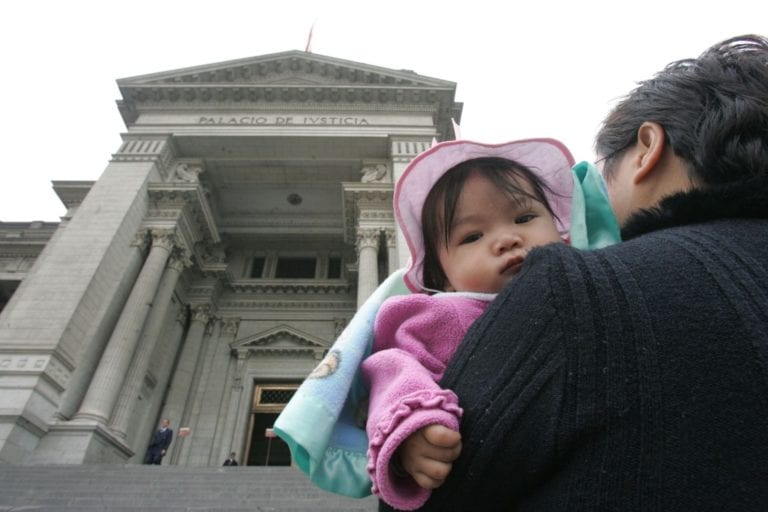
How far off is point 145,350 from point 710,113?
51.2 ft

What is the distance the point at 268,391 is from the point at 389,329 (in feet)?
58.2

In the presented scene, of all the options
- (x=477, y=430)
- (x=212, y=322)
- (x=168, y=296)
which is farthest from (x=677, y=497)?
(x=212, y=322)

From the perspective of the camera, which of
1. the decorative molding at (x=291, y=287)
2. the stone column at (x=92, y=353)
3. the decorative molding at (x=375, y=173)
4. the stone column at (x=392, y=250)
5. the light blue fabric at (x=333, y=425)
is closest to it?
the light blue fabric at (x=333, y=425)

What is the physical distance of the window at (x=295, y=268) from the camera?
21.5 meters

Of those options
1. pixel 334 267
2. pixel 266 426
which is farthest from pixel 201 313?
pixel 334 267

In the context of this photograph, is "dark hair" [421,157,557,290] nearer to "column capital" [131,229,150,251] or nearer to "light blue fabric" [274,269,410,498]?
"light blue fabric" [274,269,410,498]

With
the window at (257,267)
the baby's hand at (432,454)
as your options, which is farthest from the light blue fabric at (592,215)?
the window at (257,267)

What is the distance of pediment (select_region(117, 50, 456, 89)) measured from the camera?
19.2 meters

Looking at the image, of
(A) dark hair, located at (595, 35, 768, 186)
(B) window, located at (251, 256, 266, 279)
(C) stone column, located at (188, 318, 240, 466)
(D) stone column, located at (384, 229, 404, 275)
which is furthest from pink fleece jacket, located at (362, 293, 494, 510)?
(B) window, located at (251, 256, 266, 279)

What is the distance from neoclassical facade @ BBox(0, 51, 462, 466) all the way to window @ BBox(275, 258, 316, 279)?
56 millimetres

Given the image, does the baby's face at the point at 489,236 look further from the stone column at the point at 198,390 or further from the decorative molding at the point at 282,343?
the decorative molding at the point at 282,343

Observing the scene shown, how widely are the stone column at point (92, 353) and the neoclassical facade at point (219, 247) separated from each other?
1.9 inches

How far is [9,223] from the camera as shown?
71.5 ft

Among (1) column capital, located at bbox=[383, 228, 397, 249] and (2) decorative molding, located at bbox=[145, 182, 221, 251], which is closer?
(1) column capital, located at bbox=[383, 228, 397, 249]
